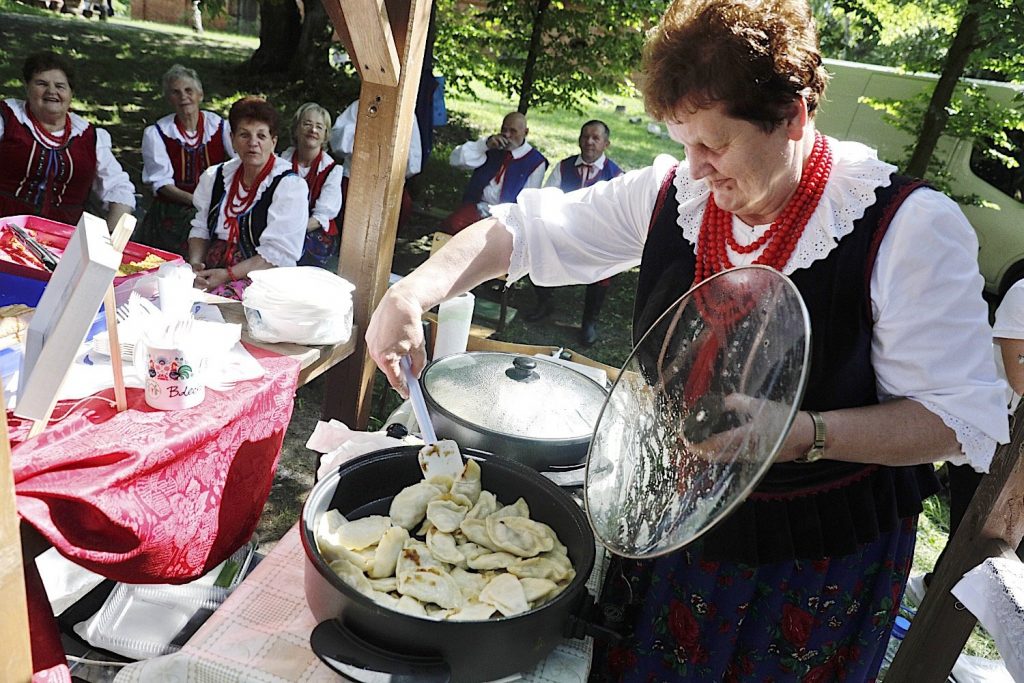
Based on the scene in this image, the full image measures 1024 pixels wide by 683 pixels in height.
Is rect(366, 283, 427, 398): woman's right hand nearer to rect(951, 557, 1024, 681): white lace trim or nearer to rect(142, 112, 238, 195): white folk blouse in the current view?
rect(951, 557, 1024, 681): white lace trim

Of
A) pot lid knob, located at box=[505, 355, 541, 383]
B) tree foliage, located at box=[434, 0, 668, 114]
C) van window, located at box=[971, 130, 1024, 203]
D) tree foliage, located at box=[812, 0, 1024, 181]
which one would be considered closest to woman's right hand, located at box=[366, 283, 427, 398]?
pot lid knob, located at box=[505, 355, 541, 383]

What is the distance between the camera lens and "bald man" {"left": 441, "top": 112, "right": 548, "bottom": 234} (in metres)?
6.70

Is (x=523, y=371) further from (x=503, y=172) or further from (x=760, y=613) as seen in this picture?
(x=503, y=172)

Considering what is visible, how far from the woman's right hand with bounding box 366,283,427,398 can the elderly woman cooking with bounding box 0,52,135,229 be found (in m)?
3.60

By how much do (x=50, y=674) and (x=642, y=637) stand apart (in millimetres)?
1243

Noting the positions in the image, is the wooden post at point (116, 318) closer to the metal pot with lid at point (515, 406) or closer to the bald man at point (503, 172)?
the metal pot with lid at point (515, 406)

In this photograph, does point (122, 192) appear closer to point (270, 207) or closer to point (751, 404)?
point (270, 207)

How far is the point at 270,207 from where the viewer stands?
406cm

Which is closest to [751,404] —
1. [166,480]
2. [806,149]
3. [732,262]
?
[732,262]

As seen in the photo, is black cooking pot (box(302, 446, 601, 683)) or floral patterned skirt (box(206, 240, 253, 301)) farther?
floral patterned skirt (box(206, 240, 253, 301))

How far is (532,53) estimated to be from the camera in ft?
26.1

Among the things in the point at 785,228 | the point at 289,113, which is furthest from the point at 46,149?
the point at 289,113

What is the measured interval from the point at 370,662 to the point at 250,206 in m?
3.47

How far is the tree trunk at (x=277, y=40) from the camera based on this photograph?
11.9 meters
